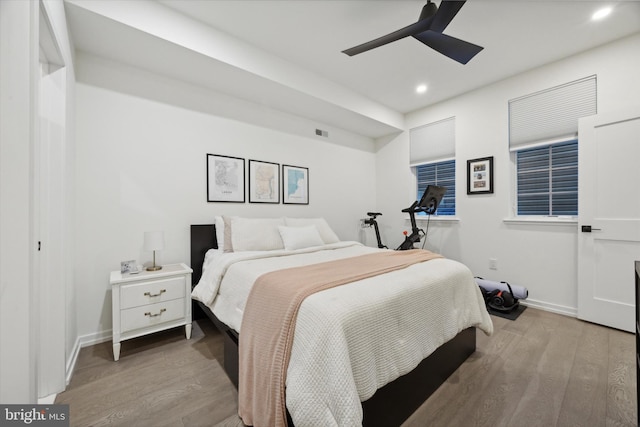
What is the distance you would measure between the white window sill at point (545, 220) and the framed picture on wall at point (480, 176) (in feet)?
1.52

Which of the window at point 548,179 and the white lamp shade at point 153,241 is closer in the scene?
the white lamp shade at point 153,241

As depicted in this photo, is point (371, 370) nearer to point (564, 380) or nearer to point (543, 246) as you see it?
point (564, 380)

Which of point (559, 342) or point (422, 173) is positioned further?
point (422, 173)

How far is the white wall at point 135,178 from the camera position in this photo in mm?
2311

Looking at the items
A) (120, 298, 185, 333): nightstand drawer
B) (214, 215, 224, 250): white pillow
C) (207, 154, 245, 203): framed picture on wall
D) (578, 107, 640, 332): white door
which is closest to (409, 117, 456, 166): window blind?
(578, 107, 640, 332): white door

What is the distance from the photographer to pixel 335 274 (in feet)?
5.50

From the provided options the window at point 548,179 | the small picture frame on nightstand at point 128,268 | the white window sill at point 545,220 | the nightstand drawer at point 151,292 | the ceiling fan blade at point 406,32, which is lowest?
the nightstand drawer at point 151,292

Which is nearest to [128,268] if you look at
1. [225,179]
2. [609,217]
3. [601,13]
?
[225,179]

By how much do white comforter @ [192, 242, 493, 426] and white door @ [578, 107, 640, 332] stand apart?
1.60 meters

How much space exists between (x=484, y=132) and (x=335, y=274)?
10.5 ft

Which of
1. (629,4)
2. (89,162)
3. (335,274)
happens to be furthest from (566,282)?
(89,162)

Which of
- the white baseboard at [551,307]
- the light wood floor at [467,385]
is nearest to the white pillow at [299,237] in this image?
the light wood floor at [467,385]

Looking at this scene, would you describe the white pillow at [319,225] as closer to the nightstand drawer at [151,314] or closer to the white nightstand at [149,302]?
the white nightstand at [149,302]

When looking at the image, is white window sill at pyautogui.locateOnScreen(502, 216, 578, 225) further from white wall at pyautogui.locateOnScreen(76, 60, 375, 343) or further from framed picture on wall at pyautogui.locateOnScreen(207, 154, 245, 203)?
framed picture on wall at pyautogui.locateOnScreen(207, 154, 245, 203)
